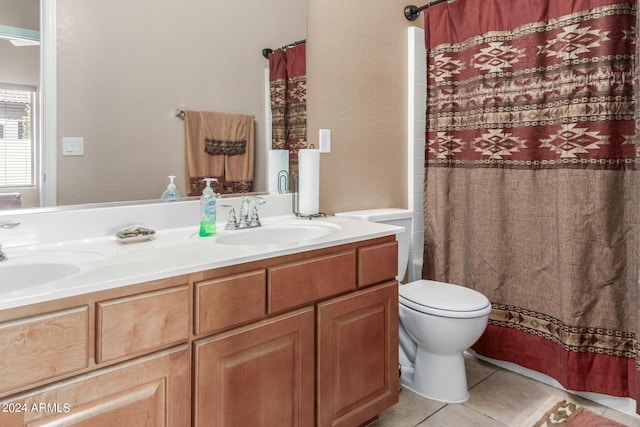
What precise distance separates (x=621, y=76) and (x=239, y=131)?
165 centimetres

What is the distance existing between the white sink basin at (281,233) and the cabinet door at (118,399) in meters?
0.60

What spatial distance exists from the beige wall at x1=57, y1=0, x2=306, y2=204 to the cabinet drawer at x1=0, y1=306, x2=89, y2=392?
0.68 metres

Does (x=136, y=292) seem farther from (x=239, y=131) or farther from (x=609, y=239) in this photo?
(x=609, y=239)

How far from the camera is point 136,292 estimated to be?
3.34 ft

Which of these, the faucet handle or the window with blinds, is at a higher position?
the window with blinds

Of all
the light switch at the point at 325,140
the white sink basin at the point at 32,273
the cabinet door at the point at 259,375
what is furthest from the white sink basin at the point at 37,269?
the light switch at the point at 325,140

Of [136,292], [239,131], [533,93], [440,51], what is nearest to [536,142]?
[533,93]

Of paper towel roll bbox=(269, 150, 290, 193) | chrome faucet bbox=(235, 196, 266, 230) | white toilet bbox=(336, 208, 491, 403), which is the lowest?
white toilet bbox=(336, 208, 491, 403)

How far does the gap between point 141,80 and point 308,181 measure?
2.62 ft

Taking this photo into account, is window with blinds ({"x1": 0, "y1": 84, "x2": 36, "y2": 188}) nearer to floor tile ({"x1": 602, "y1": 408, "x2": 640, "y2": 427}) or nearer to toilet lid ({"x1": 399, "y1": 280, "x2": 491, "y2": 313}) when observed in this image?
toilet lid ({"x1": 399, "y1": 280, "x2": 491, "y2": 313})

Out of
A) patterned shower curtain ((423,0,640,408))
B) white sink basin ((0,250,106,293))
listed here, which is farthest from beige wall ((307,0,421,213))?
white sink basin ((0,250,106,293))

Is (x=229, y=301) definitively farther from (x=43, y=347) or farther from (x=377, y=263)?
(x=377, y=263)

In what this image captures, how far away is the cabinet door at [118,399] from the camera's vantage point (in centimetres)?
89

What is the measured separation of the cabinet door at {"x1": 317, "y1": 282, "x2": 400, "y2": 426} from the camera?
57.3 inches
